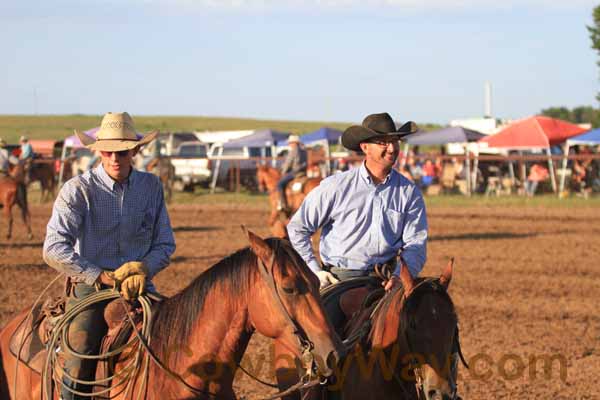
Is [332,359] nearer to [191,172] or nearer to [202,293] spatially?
[202,293]

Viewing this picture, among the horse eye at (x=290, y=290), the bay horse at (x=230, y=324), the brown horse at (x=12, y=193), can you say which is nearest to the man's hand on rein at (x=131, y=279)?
the bay horse at (x=230, y=324)

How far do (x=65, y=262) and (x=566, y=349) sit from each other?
19.7 ft

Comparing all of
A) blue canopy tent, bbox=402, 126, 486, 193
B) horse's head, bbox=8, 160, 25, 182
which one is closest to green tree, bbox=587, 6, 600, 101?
blue canopy tent, bbox=402, 126, 486, 193

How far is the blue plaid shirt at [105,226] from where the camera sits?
480 centimetres

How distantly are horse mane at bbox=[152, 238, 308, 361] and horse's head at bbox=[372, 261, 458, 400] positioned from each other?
1012mm

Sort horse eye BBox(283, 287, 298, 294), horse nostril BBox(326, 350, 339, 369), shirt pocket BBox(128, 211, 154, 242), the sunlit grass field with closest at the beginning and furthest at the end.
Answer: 1. horse nostril BBox(326, 350, 339, 369)
2. horse eye BBox(283, 287, 298, 294)
3. shirt pocket BBox(128, 211, 154, 242)
4. the sunlit grass field

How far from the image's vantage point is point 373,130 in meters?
5.69

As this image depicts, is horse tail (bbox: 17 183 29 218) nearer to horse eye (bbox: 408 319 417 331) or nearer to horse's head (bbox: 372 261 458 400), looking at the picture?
horse's head (bbox: 372 261 458 400)

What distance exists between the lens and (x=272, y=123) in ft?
355

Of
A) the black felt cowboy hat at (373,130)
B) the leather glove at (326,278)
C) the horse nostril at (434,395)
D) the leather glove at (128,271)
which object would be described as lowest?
the horse nostril at (434,395)

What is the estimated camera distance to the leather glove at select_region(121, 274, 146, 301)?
4.59 m

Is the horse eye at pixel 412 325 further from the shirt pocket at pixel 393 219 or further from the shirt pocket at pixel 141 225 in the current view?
the shirt pocket at pixel 141 225

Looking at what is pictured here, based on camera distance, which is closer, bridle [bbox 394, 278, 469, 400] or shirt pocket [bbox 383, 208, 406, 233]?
bridle [bbox 394, 278, 469, 400]

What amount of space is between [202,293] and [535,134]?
96.2 feet
